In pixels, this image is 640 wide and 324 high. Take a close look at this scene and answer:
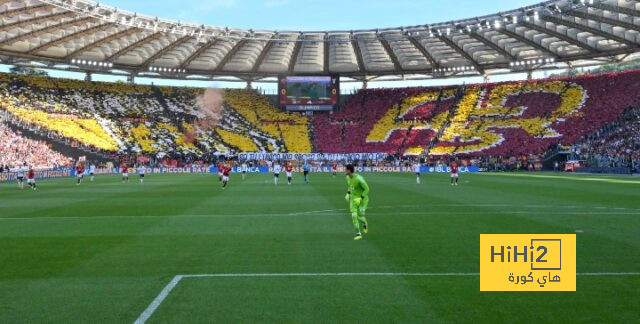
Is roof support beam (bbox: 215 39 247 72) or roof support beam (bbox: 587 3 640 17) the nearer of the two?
roof support beam (bbox: 587 3 640 17)

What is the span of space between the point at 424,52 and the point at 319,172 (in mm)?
21946

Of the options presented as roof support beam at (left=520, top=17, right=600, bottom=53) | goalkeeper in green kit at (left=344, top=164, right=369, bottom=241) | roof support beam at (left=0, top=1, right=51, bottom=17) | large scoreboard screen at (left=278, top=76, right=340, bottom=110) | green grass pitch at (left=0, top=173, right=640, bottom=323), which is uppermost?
roof support beam at (left=0, top=1, right=51, bottom=17)

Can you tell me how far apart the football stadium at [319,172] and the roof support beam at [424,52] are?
0.45m

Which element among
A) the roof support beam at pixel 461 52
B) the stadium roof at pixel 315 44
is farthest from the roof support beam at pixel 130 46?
the roof support beam at pixel 461 52

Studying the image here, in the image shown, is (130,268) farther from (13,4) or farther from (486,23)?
(486,23)

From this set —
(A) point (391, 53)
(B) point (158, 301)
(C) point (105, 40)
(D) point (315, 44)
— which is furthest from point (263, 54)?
(B) point (158, 301)

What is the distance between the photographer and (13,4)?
4225cm

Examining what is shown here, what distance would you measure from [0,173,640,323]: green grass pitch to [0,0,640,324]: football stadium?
57mm

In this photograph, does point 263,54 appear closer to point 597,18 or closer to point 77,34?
point 77,34

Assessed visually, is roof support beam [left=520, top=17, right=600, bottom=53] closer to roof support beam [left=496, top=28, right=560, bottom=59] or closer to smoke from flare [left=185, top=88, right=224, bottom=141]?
roof support beam [left=496, top=28, right=560, bottom=59]

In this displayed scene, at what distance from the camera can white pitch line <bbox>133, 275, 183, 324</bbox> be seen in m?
6.36

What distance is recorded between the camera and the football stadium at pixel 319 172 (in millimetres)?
7387

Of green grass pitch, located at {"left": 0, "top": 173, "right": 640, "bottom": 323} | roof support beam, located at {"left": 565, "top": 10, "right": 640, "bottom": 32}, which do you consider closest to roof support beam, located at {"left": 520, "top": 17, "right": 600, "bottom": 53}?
roof support beam, located at {"left": 565, "top": 10, "right": 640, "bottom": 32}

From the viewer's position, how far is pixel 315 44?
6500 centimetres
